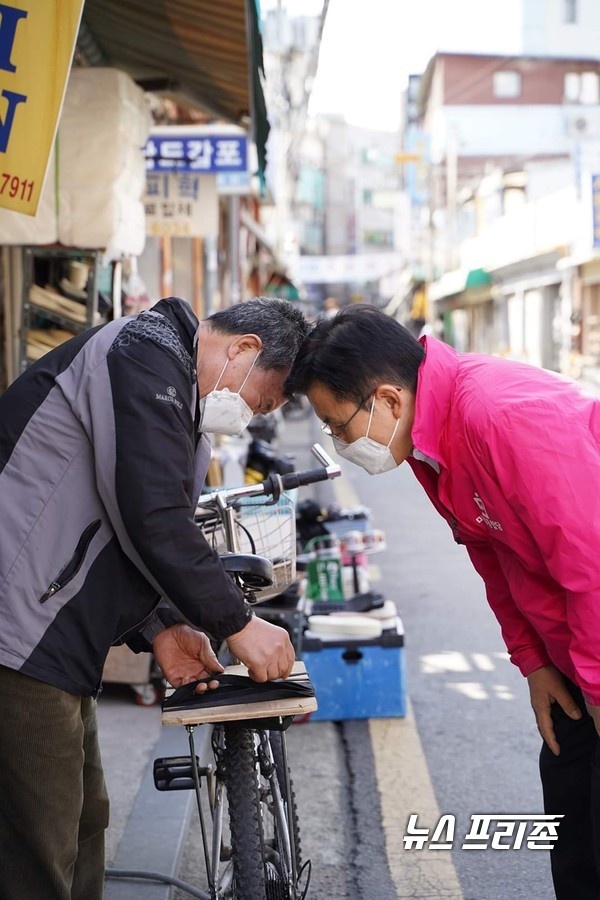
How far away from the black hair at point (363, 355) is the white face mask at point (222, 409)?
227 millimetres

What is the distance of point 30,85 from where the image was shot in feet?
11.5

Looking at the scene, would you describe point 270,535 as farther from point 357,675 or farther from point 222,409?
point 357,675

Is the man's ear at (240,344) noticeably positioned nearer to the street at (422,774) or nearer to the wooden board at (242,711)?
the wooden board at (242,711)

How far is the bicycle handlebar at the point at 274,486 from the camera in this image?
10.6 feet

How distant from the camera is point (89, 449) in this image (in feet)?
7.79

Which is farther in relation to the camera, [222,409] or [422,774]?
[422,774]

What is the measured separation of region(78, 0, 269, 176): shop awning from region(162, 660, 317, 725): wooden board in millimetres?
3445

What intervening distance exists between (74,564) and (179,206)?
8.66 meters

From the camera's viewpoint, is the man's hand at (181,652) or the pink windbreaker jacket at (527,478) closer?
the pink windbreaker jacket at (527,478)

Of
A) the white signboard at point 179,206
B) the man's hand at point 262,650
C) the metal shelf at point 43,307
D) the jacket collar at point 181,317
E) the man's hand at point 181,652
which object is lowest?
the man's hand at point 181,652

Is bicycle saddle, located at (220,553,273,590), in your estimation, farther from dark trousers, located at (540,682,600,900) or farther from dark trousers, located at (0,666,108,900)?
dark trousers, located at (540,682,600,900)

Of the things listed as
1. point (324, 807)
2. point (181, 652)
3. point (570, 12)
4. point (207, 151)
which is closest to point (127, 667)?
point (324, 807)

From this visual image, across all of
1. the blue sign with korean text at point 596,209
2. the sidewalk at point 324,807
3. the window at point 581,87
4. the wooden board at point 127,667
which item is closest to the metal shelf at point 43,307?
the wooden board at point 127,667

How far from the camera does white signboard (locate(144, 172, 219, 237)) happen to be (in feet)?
34.5
